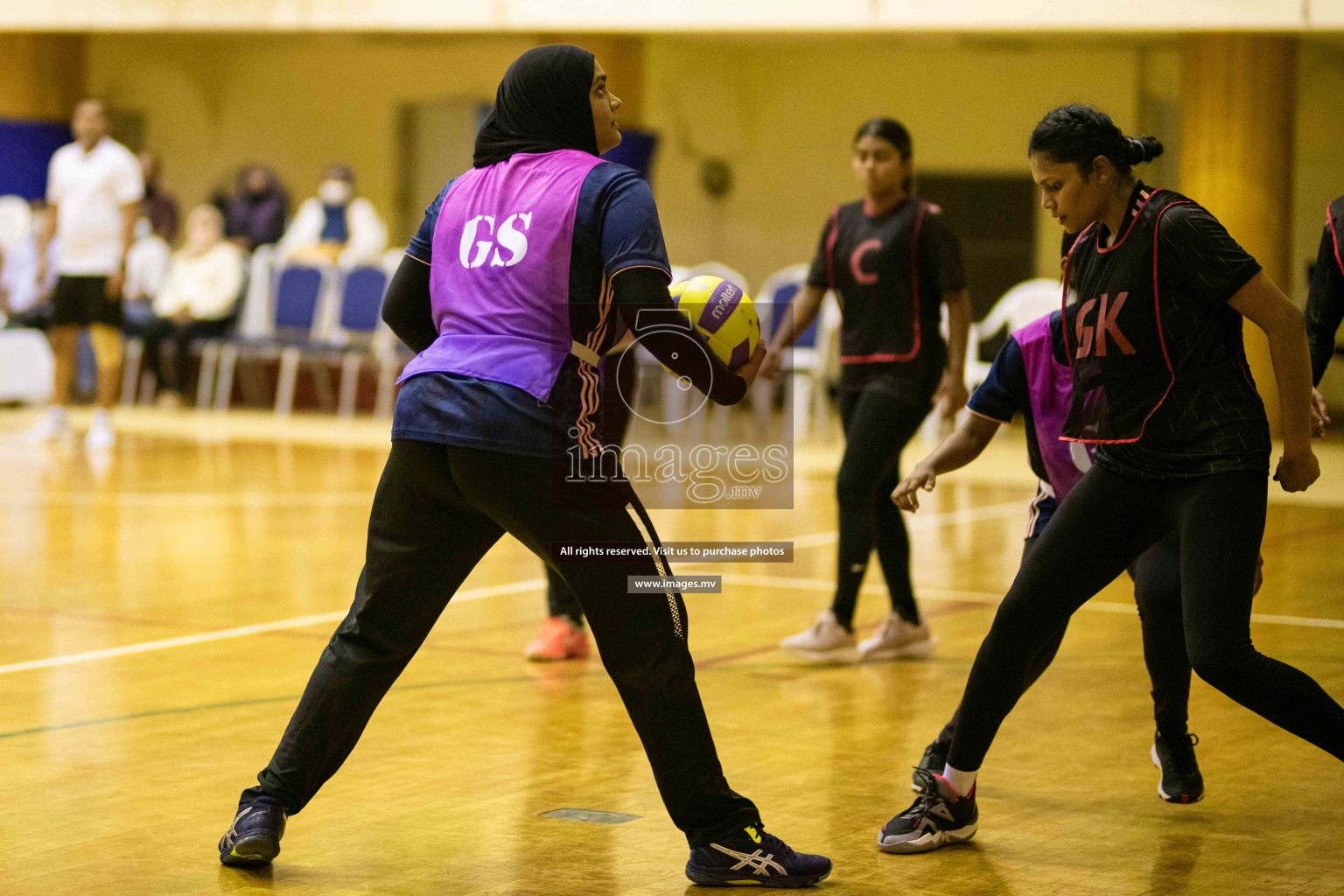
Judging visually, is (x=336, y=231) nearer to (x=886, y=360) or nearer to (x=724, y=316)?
(x=886, y=360)

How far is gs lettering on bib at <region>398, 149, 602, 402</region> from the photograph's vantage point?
358 centimetres

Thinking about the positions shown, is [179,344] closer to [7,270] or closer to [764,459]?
[7,270]

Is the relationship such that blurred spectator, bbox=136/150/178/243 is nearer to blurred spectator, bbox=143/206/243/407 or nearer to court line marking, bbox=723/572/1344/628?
blurred spectator, bbox=143/206/243/407

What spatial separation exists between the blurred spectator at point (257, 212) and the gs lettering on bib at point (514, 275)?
14.4 metres

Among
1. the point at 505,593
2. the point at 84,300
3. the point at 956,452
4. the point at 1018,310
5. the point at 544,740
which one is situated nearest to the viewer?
the point at 956,452

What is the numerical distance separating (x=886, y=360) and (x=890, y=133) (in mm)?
801

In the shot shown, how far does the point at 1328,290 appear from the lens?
180 inches

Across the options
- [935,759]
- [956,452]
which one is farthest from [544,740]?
[956,452]

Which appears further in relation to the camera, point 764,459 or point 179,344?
point 179,344

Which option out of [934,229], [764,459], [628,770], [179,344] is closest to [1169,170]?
[764,459]

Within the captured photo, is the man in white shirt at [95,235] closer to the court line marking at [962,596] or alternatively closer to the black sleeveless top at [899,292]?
the court line marking at [962,596]

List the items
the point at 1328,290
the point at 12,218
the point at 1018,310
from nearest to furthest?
1. the point at 1328,290
2. the point at 1018,310
3. the point at 12,218

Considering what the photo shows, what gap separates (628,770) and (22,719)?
1818 millimetres

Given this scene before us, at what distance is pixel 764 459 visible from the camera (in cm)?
1158
